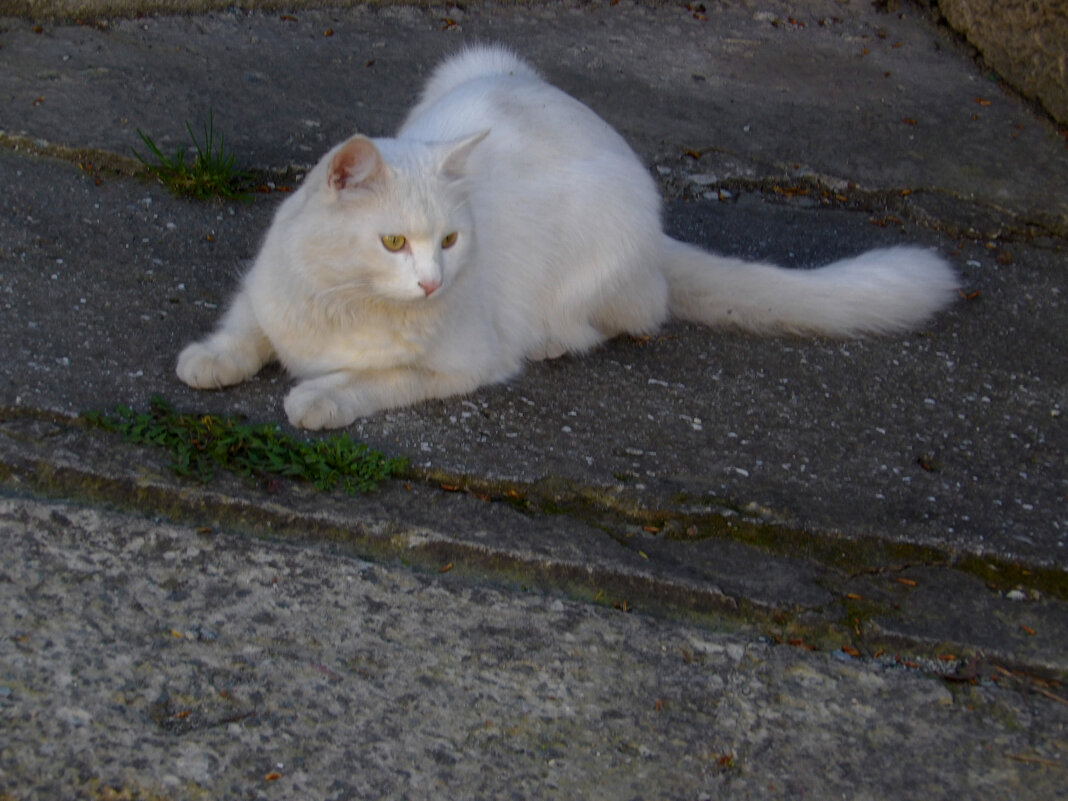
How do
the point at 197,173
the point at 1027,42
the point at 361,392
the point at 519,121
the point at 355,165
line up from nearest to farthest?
the point at 355,165, the point at 361,392, the point at 519,121, the point at 197,173, the point at 1027,42

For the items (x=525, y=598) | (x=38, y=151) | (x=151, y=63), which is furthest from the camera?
(x=151, y=63)

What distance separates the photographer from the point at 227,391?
8.98 feet

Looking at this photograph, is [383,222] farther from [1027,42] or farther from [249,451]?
[1027,42]

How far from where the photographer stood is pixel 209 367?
2693 mm

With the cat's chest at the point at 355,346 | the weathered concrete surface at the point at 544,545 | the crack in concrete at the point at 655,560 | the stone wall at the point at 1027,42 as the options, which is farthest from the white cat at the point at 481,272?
the stone wall at the point at 1027,42

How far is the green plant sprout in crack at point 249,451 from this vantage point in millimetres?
2387

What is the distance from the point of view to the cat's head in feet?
8.37

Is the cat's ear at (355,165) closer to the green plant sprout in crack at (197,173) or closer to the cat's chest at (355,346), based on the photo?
the cat's chest at (355,346)

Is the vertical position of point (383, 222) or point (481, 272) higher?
point (383, 222)

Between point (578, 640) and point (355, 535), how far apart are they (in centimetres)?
52

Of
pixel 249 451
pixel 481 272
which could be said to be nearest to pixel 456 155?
pixel 481 272

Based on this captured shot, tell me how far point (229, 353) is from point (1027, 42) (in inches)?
153

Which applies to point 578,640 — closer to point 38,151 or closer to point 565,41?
point 38,151

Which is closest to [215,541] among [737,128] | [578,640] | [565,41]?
[578,640]
